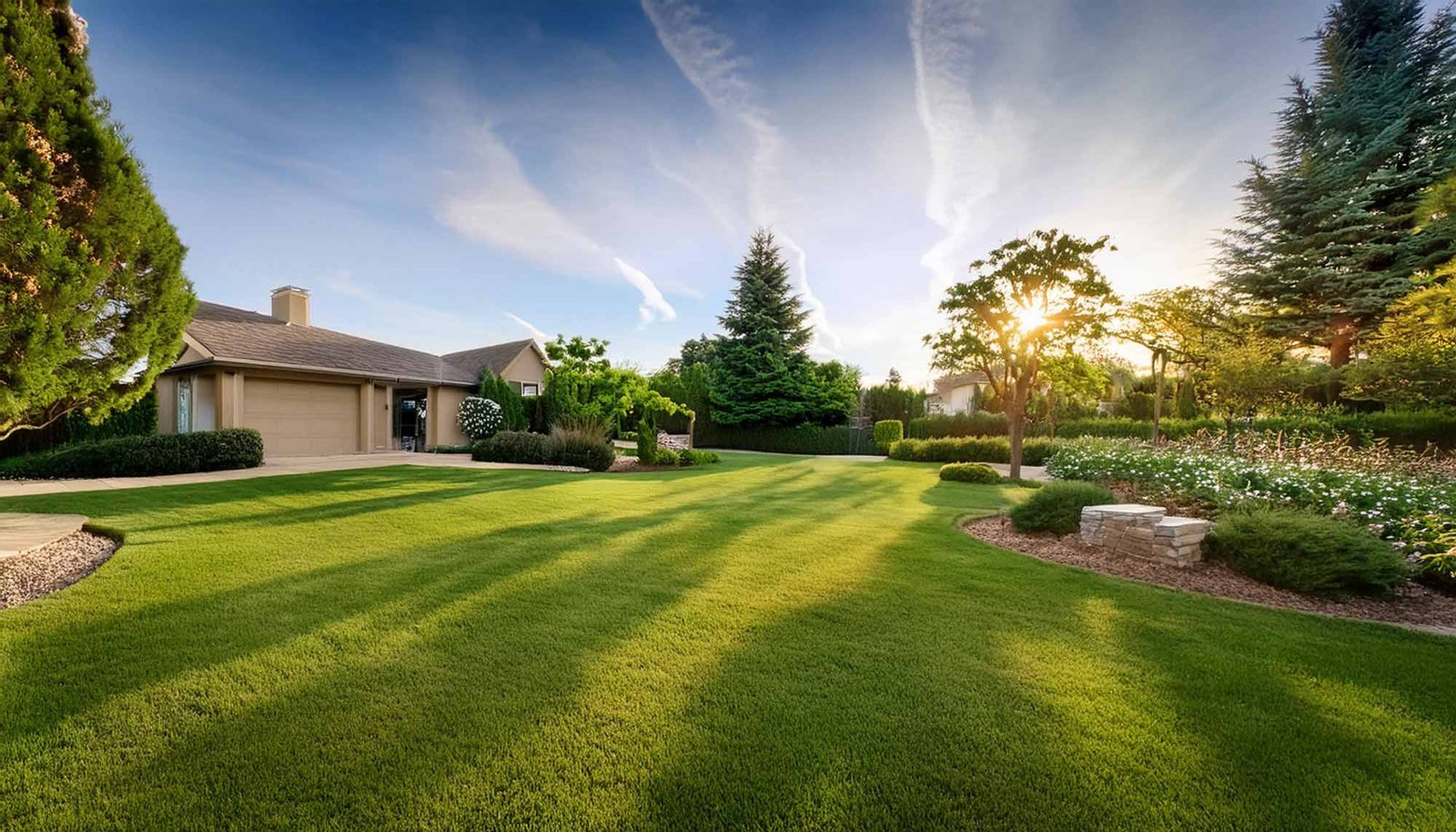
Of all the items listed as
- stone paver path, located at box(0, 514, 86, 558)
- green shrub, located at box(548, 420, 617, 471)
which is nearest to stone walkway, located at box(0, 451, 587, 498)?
green shrub, located at box(548, 420, 617, 471)

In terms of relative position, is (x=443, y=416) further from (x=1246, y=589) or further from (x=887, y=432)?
(x=1246, y=589)

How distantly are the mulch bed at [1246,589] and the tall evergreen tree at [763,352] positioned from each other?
719 inches

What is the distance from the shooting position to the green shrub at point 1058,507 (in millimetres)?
6188

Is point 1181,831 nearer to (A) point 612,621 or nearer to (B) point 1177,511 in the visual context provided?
(A) point 612,621

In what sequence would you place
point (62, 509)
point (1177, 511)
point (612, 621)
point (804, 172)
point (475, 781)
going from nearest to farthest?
point (475, 781) < point (612, 621) < point (62, 509) < point (1177, 511) < point (804, 172)

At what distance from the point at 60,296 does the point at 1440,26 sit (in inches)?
1228

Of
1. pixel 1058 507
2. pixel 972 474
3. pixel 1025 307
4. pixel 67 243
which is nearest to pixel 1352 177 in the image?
pixel 1025 307

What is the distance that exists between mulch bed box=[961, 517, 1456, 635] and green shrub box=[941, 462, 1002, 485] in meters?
6.70

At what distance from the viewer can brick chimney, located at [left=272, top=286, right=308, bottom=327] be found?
17297 mm

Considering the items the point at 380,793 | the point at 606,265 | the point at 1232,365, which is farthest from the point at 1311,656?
the point at 606,265

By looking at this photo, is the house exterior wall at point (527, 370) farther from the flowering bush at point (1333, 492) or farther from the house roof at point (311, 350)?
the flowering bush at point (1333, 492)

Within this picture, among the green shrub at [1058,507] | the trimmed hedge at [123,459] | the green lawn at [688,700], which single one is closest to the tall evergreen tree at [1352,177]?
the green shrub at [1058,507]

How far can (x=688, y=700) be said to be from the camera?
7.80 ft

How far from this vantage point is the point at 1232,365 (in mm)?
12281
